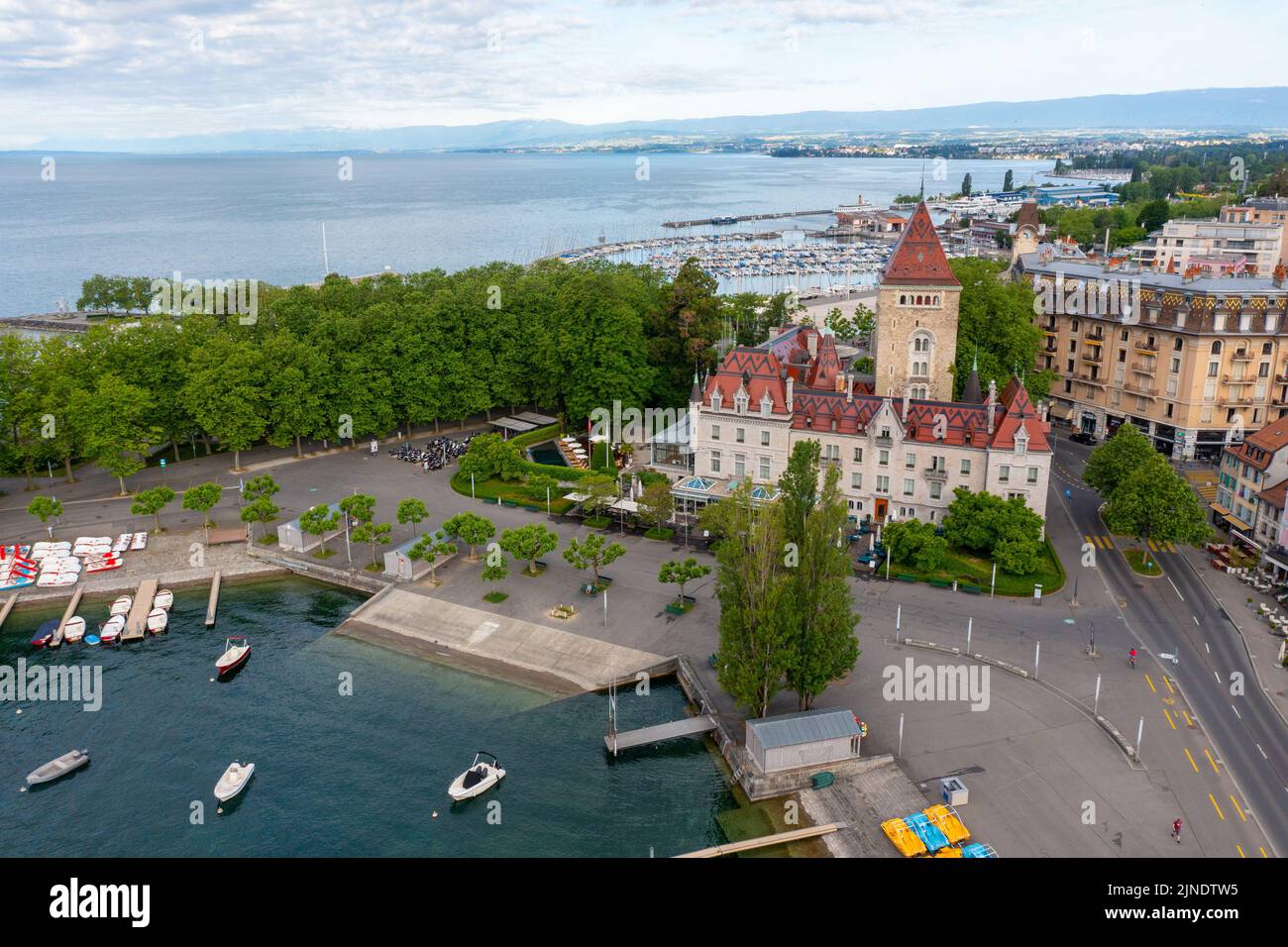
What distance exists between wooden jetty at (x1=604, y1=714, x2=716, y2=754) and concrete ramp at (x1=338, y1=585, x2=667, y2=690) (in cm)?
451

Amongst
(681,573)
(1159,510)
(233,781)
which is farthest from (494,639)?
(1159,510)

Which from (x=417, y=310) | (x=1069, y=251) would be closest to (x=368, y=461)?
(x=417, y=310)

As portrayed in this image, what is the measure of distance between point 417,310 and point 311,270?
116302 mm

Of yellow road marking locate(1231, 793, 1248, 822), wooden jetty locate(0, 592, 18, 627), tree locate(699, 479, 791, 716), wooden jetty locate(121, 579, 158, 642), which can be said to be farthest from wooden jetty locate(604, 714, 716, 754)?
wooden jetty locate(0, 592, 18, 627)

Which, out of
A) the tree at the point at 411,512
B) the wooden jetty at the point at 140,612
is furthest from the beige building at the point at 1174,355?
the wooden jetty at the point at 140,612

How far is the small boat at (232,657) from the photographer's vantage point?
48.4 meters

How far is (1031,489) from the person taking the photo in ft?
191

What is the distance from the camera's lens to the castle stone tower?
66500 mm

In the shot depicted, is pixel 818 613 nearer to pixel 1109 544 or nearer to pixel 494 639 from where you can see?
pixel 494 639

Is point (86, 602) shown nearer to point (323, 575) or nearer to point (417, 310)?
point (323, 575)

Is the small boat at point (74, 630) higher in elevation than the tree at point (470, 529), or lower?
lower

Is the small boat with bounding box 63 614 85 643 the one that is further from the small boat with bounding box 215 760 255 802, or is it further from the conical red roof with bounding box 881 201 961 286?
the conical red roof with bounding box 881 201 961 286

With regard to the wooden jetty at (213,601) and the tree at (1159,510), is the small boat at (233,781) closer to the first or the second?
the wooden jetty at (213,601)

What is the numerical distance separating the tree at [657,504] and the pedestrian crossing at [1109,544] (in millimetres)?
28121
